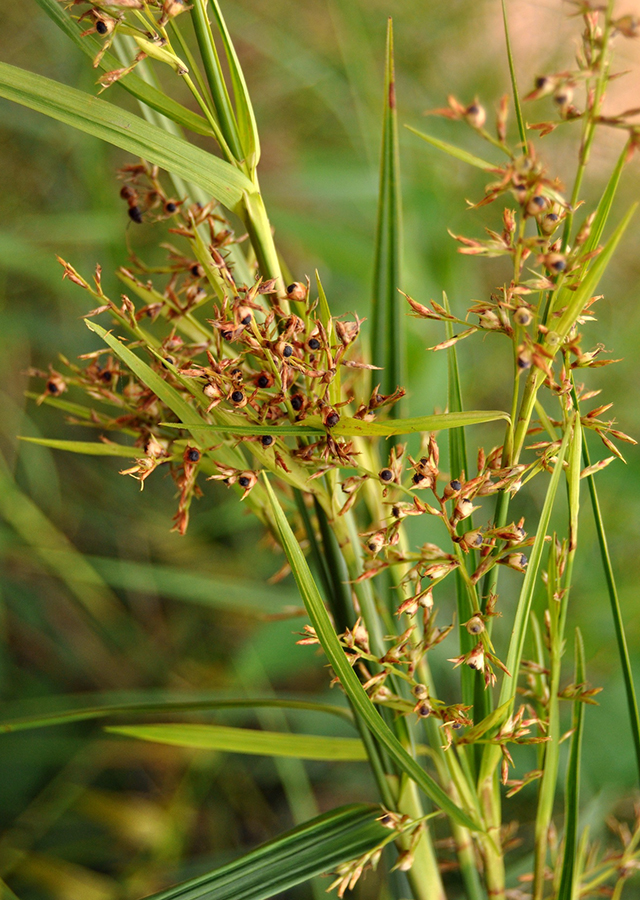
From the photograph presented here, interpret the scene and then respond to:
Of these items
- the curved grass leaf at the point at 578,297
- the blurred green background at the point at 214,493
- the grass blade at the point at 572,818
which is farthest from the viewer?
the blurred green background at the point at 214,493

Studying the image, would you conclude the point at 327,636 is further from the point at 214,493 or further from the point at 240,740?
the point at 214,493

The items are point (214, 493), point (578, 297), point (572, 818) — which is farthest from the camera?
point (214, 493)

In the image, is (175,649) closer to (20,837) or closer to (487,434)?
(20,837)

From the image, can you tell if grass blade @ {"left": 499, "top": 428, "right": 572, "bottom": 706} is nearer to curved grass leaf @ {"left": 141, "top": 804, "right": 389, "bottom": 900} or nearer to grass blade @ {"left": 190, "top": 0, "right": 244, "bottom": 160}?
curved grass leaf @ {"left": 141, "top": 804, "right": 389, "bottom": 900}

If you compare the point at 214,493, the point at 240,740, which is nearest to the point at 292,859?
the point at 240,740

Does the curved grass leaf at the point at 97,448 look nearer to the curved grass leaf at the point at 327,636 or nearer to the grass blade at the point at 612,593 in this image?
the curved grass leaf at the point at 327,636

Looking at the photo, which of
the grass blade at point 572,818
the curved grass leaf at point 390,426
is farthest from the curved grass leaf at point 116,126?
the grass blade at point 572,818

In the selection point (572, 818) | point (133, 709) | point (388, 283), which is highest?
point (388, 283)
